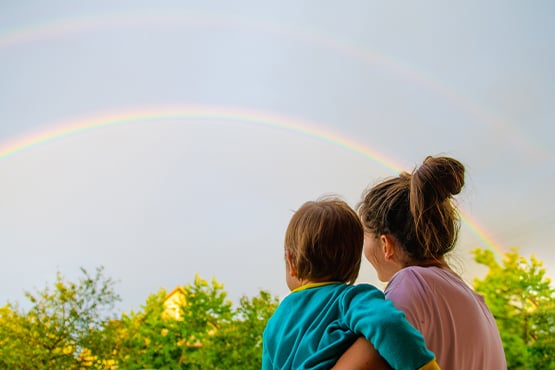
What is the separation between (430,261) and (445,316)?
19 centimetres

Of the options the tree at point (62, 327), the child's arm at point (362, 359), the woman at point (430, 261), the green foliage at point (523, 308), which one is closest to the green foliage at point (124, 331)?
the tree at point (62, 327)

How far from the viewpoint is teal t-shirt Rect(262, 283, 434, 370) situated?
0.96 metres

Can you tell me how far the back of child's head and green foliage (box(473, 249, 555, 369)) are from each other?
17.7 m

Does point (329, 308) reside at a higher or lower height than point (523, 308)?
lower

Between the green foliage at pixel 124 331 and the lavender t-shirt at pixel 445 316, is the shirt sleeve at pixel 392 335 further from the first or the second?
the green foliage at pixel 124 331

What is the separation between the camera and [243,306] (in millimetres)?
21984

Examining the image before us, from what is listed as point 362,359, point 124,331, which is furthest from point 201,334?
point 362,359

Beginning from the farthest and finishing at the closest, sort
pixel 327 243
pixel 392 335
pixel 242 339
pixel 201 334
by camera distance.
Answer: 1. pixel 201 334
2. pixel 242 339
3. pixel 327 243
4. pixel 392 335

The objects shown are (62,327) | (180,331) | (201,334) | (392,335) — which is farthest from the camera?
(180,331)

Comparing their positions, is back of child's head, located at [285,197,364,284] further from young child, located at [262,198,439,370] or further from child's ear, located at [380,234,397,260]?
child's ear, located at [380,234,397,260]

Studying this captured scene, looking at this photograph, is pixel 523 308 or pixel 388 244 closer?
pixel 388 244

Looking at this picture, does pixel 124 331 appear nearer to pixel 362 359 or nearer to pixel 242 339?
pixel 242 339

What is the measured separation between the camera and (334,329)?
1087mm

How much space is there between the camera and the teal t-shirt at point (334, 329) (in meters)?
0.96
